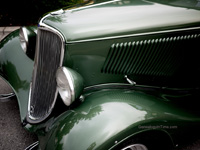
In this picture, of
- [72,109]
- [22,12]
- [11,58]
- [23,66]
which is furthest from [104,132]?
[22,12]

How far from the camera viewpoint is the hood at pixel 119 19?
1.83 metres

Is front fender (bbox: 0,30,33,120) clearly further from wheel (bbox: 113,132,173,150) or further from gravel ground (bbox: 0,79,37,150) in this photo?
wheel (bbox: 113,132,173,150)

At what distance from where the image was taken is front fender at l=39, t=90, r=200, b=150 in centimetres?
153

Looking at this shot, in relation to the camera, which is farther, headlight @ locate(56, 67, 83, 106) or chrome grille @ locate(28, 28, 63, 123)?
chrome grille @ locate(28, 28, 63, 123)

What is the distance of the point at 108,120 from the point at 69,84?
369 millimetres

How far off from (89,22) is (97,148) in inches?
38.9

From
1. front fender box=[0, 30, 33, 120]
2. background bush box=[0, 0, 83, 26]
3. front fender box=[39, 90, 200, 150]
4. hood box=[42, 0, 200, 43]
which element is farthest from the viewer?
background bush box=[0, 0, 83, 26]

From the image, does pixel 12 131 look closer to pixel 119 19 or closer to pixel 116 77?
pixel 116 77

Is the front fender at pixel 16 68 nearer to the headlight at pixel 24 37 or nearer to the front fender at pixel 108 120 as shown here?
the headlight at pixel 24 37

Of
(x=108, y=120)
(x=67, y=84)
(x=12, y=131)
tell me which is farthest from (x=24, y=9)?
(x=108, y=120)

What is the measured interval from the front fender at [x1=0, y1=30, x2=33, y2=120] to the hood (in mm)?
762

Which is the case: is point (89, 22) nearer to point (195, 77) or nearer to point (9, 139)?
point (195, 77)

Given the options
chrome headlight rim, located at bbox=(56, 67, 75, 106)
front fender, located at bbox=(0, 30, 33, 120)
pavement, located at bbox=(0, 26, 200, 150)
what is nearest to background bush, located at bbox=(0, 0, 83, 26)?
front fender, located at bbox=(0, 30, 33, 120)

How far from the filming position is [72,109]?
5.74 feet
